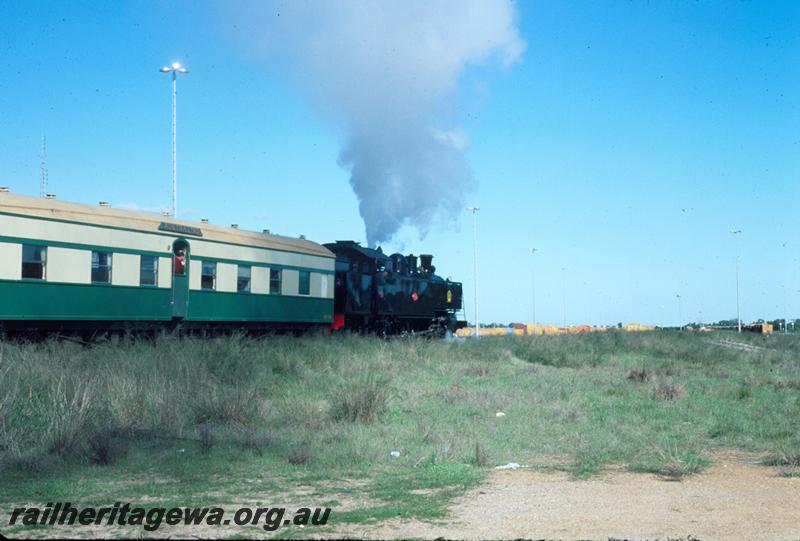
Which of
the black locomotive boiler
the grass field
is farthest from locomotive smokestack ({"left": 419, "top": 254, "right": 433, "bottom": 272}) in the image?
the grass field

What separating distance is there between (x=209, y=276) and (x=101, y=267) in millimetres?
3703

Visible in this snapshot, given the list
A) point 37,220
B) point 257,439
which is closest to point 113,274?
point 37,220

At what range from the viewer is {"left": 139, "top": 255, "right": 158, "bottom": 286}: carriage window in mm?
20797

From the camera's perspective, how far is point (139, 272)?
68.0 feet

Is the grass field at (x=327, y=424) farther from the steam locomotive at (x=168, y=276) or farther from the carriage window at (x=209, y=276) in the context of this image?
the carriage window at (x=209, y=276)

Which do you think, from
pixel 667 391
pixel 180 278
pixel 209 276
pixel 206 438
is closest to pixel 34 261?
pixel 180 278

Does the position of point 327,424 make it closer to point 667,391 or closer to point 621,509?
point 621,509

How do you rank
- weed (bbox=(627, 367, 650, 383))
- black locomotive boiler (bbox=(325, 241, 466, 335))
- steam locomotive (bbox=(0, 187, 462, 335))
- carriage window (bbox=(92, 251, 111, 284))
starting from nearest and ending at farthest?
1. steam locomotive (bbox=(0, 187, 462, 335))
2. weed (bbox=(627, 367, 650, 383))
3. carriage window (bbox=(92, 251, 111, 284))
4. black locomotive boiler (bbox=(325, 241, 466, 335))

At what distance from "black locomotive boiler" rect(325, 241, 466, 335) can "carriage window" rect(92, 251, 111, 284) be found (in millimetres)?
11292

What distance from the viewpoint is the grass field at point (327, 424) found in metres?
8.52

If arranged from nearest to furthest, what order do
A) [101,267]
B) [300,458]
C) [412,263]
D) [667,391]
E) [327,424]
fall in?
[300,458]
[327,424]
[667,391]
[101,267]
[412,263]

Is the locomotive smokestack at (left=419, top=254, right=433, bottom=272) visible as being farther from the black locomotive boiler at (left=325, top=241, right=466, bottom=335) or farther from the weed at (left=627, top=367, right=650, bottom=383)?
the weed at (left=627, top=367, right=650, bottom=383)

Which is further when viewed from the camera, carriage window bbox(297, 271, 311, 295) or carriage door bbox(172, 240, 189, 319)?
carriage window bbox(297, 271, 311, 295)

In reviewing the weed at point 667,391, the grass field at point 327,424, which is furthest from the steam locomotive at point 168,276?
the weed at point 667,391
